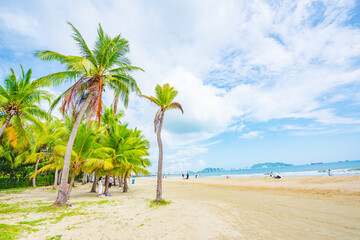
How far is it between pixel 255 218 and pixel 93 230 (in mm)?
5664

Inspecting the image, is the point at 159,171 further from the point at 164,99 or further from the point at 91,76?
the point at 91,76

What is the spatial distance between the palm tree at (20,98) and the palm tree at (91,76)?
9.72 feet

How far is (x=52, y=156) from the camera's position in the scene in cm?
1059

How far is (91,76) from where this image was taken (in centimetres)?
935

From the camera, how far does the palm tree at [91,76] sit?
27.3 ft

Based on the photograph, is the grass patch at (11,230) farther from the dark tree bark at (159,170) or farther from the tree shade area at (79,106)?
the dark tree bark at (159,170)

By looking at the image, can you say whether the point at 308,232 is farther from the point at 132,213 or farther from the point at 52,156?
the point at 52,156

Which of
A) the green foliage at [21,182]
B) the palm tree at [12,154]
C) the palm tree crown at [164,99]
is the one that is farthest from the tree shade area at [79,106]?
the green foliage at [21,182]

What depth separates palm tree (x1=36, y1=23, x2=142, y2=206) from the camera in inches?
327

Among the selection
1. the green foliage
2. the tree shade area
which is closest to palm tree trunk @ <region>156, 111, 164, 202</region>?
the tree shade area

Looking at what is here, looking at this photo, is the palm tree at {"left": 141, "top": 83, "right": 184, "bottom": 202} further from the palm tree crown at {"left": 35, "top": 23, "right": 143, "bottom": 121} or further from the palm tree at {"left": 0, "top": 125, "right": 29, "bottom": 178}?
the palm tree at {"left": 0, "top": 125, "right": 29, "bottom": 178}

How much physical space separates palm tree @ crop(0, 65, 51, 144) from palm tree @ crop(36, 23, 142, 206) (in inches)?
117

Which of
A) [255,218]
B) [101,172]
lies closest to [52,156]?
[101,172]

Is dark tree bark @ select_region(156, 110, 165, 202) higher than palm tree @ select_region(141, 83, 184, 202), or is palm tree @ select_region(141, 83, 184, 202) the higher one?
palm tree @ select_region(141, 83, 184, 202)
